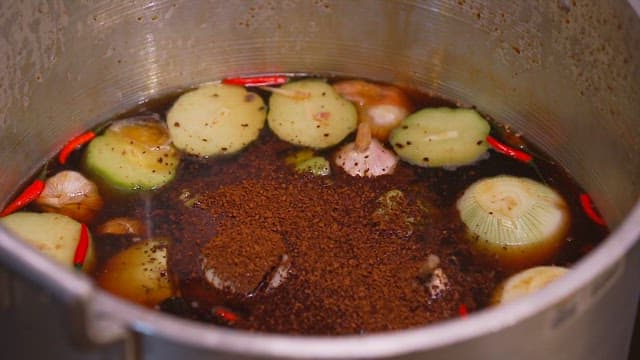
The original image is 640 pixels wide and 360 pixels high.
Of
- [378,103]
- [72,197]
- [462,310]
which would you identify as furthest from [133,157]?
[462,310]

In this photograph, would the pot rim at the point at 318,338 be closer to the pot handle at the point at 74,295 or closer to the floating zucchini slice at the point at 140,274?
the pot handle at the point at 74,295

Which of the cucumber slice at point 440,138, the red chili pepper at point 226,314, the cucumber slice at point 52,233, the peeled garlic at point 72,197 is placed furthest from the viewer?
the cucumber slice at point 440,138

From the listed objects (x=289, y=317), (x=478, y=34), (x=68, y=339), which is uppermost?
(x=68, y=339)

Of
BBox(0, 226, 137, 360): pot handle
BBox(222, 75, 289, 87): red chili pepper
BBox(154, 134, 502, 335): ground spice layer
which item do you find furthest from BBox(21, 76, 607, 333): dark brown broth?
BBox(0, 226, 137, 360): pot handle

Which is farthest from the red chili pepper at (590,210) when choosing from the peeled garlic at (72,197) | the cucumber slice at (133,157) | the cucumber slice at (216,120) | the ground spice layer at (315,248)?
the peeled garlic at (72,197)

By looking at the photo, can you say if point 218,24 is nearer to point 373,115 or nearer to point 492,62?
point 373,115

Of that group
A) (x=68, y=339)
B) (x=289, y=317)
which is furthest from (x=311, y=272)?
(x=68, y=339)
